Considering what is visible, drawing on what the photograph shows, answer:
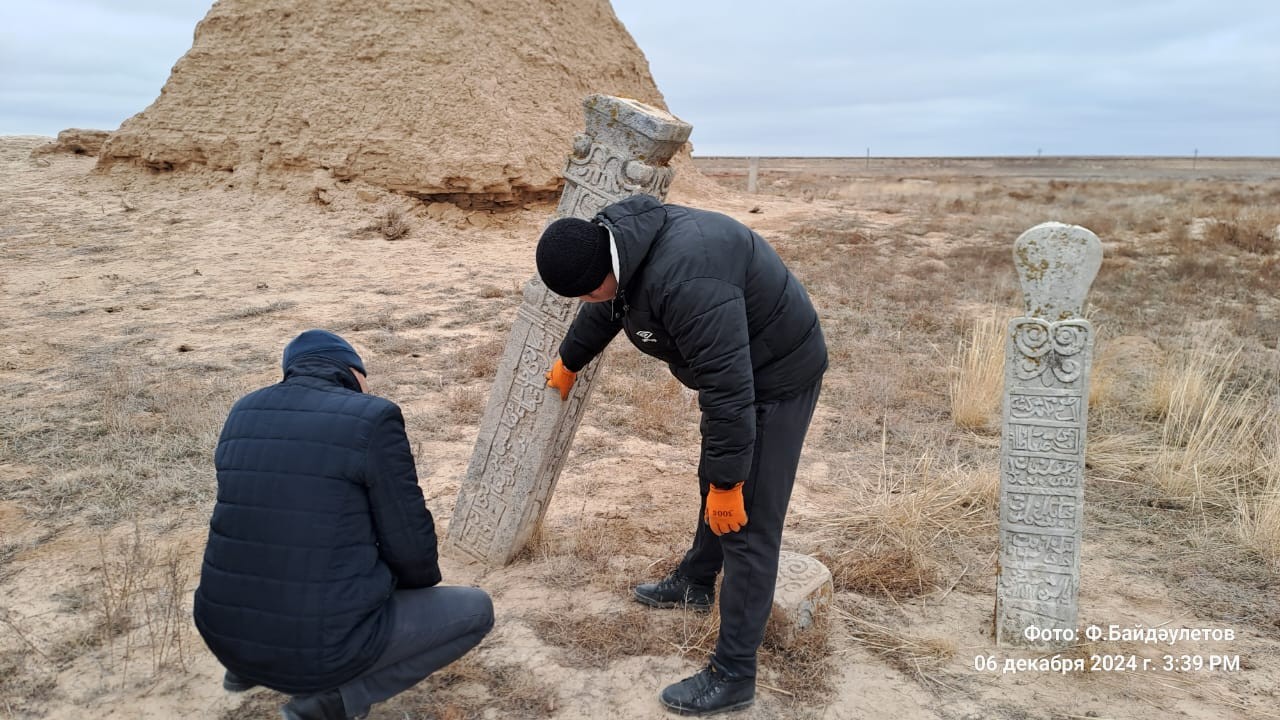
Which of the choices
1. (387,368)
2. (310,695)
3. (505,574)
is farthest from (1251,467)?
(387,368)

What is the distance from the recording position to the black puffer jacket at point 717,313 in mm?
2287

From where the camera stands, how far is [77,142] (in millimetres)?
14477

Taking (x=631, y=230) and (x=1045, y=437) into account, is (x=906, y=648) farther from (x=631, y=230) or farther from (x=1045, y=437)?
(x=631, y=230)

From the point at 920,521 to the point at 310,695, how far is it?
114 inches

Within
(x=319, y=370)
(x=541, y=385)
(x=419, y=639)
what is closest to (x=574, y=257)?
(x=319, y=370)

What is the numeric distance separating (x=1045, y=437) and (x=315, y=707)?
2620mm

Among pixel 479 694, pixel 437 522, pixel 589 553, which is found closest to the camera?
pixel 479 694

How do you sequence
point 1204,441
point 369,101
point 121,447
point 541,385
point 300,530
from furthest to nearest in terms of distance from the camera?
point 369,101 → point 1204,441 → point 121,447 → point 541,385 → point 300,530

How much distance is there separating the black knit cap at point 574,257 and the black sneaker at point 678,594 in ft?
4.83

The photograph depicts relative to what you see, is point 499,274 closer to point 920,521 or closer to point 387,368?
point 387,368

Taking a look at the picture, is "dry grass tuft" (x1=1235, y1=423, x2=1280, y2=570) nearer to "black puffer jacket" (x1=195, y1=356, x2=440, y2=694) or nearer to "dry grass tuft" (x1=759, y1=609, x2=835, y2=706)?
"dry grass tuft" (x1=759, y1=609, x2=835, y2=706)

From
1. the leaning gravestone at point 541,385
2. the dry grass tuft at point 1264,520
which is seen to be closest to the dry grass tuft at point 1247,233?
the dry grass tuft at point 1264,520

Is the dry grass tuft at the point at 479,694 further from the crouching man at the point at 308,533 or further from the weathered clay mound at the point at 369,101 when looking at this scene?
the weathered clay mound at the point at 369,101

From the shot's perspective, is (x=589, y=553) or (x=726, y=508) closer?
(x=726, y=508)
